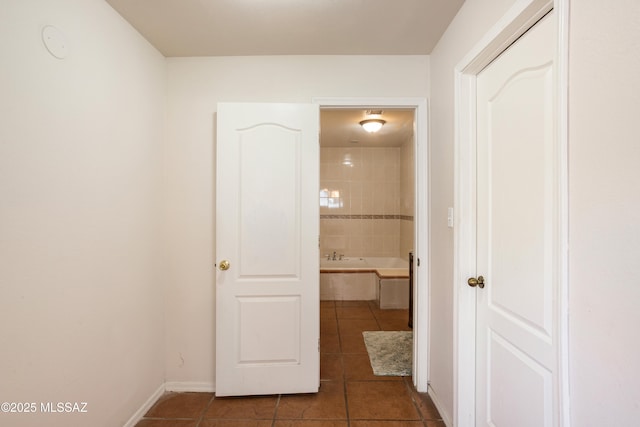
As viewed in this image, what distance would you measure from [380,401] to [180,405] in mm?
1347

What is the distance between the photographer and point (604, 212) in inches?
30.9

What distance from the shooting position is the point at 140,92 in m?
1.84

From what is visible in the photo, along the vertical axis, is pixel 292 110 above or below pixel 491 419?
above

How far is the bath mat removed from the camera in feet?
7.77

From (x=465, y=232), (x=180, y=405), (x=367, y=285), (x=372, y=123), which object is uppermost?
(x=372, y=123)

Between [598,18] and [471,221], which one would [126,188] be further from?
[598,18]

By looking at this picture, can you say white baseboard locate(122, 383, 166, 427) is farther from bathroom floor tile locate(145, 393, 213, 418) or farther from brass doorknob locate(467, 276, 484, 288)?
brass doorknob locate(467, 276, 484, 288)

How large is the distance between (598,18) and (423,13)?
1.06 metres

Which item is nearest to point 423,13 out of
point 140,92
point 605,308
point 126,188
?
point 605,308

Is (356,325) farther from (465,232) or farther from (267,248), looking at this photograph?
(465,232)

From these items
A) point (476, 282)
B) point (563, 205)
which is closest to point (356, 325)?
point (476, 282)

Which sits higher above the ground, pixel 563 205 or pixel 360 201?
pixel 360 201

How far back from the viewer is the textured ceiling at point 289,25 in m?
1.59

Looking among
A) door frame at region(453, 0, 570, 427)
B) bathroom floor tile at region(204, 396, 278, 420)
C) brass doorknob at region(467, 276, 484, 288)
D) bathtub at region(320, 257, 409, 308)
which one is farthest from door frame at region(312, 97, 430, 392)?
bathtub at region(320, 257, 409, 308)
